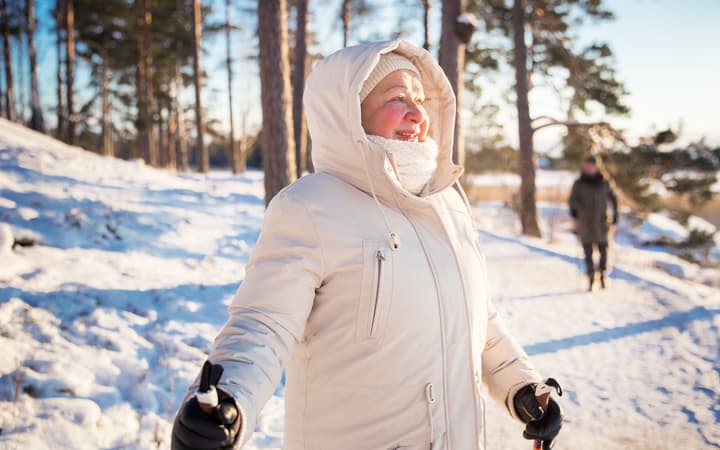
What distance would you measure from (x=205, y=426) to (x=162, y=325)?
3272 millimetres

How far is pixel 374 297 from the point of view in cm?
126

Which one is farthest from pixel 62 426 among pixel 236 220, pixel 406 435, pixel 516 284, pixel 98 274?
pixel 516 284

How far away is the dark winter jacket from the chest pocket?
6.79m

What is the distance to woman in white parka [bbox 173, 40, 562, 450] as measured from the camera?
1.23 metres

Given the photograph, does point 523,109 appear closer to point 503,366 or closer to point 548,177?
point 503,366

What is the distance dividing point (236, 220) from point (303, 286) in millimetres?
6405

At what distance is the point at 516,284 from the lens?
7.04m

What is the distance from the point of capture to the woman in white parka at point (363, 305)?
123 cm

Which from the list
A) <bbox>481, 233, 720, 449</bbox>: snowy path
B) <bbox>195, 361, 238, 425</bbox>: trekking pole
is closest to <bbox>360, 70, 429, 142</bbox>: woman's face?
<bbox>195, 361, 238, 425</bbox>: trekking pole

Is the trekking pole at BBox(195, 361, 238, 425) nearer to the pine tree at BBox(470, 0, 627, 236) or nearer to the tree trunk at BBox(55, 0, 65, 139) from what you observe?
the pine tree at BBox(470, 0, 627, 236)

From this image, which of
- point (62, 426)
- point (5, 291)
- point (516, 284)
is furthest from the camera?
point (516, 284)

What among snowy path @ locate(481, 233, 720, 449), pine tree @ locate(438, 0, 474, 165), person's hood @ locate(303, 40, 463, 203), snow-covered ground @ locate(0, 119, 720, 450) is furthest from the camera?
pine tree @ locate(438, 0, 474, 165)

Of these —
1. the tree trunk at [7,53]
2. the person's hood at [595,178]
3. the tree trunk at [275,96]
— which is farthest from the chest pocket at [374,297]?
the tree trunk at [7,53]

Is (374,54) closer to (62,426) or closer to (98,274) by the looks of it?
(62,426)
